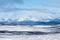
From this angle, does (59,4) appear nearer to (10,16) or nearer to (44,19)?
(44,19)

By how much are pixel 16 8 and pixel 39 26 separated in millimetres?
231

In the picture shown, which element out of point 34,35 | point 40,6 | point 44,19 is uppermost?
point 40,6

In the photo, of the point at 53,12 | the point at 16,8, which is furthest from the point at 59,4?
the point at 16,8

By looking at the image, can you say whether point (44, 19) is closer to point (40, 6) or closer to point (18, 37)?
point (40, 6)

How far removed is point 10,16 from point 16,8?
8cm

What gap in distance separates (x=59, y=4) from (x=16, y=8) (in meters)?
0.34

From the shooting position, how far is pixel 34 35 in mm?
1371

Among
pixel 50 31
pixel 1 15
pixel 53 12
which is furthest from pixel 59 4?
pixel 1 15

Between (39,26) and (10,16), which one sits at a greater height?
(10,16)

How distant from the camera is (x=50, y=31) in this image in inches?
54.3

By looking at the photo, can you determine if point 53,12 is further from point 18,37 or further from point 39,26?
point 18,37

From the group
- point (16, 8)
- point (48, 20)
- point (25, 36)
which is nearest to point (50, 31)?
point (48, 20)

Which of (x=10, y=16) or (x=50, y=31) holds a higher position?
(x=10, y=16)

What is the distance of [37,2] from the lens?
1.39 m
